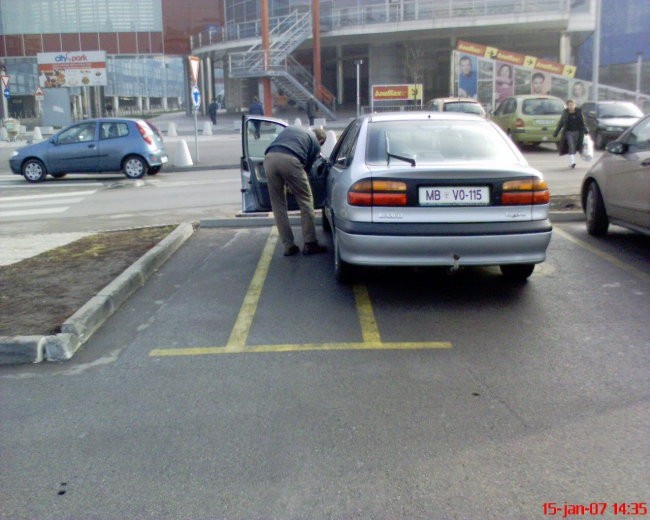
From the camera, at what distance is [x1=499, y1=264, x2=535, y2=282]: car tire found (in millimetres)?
6770

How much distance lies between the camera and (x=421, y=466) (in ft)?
11.6

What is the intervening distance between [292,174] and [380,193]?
1.98m

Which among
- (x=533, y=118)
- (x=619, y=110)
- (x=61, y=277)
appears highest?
(x=619, y=110)

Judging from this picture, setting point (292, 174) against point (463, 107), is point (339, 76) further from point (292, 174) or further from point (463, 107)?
point (292, 174)

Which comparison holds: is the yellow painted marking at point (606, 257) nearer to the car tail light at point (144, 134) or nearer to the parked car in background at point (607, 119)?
the car tail light at point (144, 134)

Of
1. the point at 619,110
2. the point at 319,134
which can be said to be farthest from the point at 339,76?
the point at 319,134

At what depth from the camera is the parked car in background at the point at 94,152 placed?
18.5 m

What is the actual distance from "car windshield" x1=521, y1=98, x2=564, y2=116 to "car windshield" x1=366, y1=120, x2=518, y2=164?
15683 millimetres

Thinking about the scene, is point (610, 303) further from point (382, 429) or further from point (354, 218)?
point (382, 429)

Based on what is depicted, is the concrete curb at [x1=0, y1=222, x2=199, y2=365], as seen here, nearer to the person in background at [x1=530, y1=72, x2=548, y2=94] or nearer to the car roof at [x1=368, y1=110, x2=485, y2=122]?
the car roof at [x1=368, y1=110, x2=485, y2=122]

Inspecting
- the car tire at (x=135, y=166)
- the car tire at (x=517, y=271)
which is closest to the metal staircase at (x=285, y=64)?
the car tire at (x=135, y=166)

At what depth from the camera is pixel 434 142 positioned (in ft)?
21.6

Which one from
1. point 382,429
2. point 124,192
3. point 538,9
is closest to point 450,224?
point 382,429

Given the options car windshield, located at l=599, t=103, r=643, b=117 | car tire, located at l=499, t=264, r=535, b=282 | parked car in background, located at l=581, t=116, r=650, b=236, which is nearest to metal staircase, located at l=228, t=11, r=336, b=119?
car windshield, located at l=599, t=103, r=643, b=117
